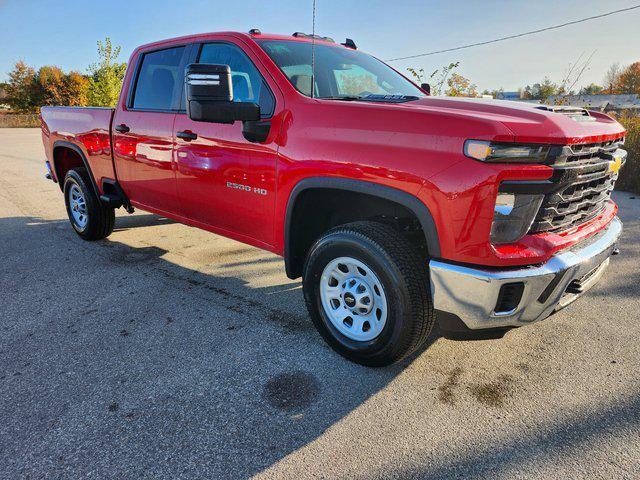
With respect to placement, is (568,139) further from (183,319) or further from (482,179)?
(183,319)

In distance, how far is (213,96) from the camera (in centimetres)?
261

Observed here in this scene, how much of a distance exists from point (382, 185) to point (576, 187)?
1.05m

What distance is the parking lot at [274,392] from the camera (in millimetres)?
2010

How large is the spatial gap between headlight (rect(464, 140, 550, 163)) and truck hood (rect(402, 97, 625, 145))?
0.11ft

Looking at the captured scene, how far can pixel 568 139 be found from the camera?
2107mm

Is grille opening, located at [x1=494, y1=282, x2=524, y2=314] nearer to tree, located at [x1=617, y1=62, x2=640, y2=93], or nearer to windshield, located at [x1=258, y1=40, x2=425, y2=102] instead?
windshield, located at [x1=258, y1=40, x2=425, y2=102]

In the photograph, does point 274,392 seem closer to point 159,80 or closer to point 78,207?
point 159,80

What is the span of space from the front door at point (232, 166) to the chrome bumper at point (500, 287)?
131cm

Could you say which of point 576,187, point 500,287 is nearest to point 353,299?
point 500,287

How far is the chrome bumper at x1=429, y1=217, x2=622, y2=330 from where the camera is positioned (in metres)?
2.11

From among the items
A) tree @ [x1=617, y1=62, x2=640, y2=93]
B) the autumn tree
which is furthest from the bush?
tree @ [x1=617, y1=62, x2=640, y2=93]

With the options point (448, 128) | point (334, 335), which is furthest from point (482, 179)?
point (334, 335)

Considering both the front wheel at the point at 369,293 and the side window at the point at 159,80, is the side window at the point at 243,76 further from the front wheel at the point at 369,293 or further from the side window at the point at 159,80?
the front wheel at the point at 369,293

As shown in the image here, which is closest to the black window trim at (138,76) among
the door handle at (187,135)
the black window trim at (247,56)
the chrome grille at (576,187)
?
the black window trim at (247,56)
